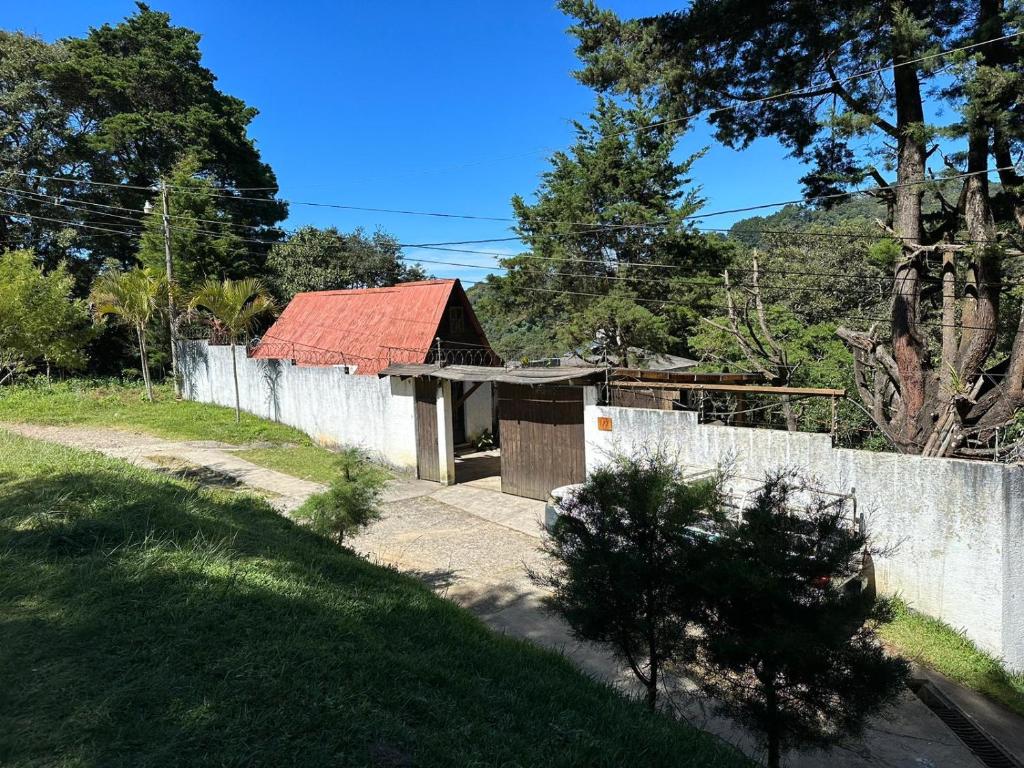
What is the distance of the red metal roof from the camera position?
1583 centimetres

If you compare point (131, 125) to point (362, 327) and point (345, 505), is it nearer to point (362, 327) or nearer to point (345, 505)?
point (362, 327)

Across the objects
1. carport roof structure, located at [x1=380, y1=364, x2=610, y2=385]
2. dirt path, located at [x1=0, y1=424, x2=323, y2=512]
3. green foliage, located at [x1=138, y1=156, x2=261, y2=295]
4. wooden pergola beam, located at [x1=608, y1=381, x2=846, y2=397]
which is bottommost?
dirt path, located at [x1=0, y1=424, x2=323, y2=512]

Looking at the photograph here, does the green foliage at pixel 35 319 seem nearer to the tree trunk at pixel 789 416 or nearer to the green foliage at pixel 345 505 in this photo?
the green foliage at pixel 345 505

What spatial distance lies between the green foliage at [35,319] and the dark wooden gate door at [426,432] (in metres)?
11.8

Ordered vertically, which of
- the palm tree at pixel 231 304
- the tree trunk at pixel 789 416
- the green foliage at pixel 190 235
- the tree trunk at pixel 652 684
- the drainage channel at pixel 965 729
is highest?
the green foliage at pixel 190 235

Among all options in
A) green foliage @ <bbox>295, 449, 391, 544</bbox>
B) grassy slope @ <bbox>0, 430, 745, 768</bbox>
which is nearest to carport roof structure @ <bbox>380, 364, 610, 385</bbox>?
green foliage @ <bbox>295, 449, 391, 544</bbox>

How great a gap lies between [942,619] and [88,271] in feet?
100

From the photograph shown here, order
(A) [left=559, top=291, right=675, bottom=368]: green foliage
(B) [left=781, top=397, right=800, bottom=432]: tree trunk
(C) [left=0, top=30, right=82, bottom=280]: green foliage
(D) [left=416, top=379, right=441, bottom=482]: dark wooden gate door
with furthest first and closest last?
(C) [left=0, top=30, right=82, bottom=280]: green foliage → (A) [left=559, top=291, right=675, bottom=368]: green foliage → (D) [left=416, top=379, right=441, bottom=482]: dark wooden gate door → (B) [left=781, top=397, right=800, bottom=432]: tree trunk

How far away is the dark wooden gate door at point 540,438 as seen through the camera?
10391 mm

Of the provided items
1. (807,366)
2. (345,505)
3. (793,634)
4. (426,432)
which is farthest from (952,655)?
(426,432)

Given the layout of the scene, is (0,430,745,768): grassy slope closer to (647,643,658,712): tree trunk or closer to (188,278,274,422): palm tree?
(647,643,658,712): tree trunk

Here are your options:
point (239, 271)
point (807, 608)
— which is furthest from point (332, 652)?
point (239, 271)

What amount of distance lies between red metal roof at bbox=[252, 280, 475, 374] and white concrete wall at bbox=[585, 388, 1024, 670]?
10081 mm

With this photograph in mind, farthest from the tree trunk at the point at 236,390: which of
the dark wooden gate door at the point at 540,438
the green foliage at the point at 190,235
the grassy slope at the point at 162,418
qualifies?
the dark wooden gate door at the point at 540,438
